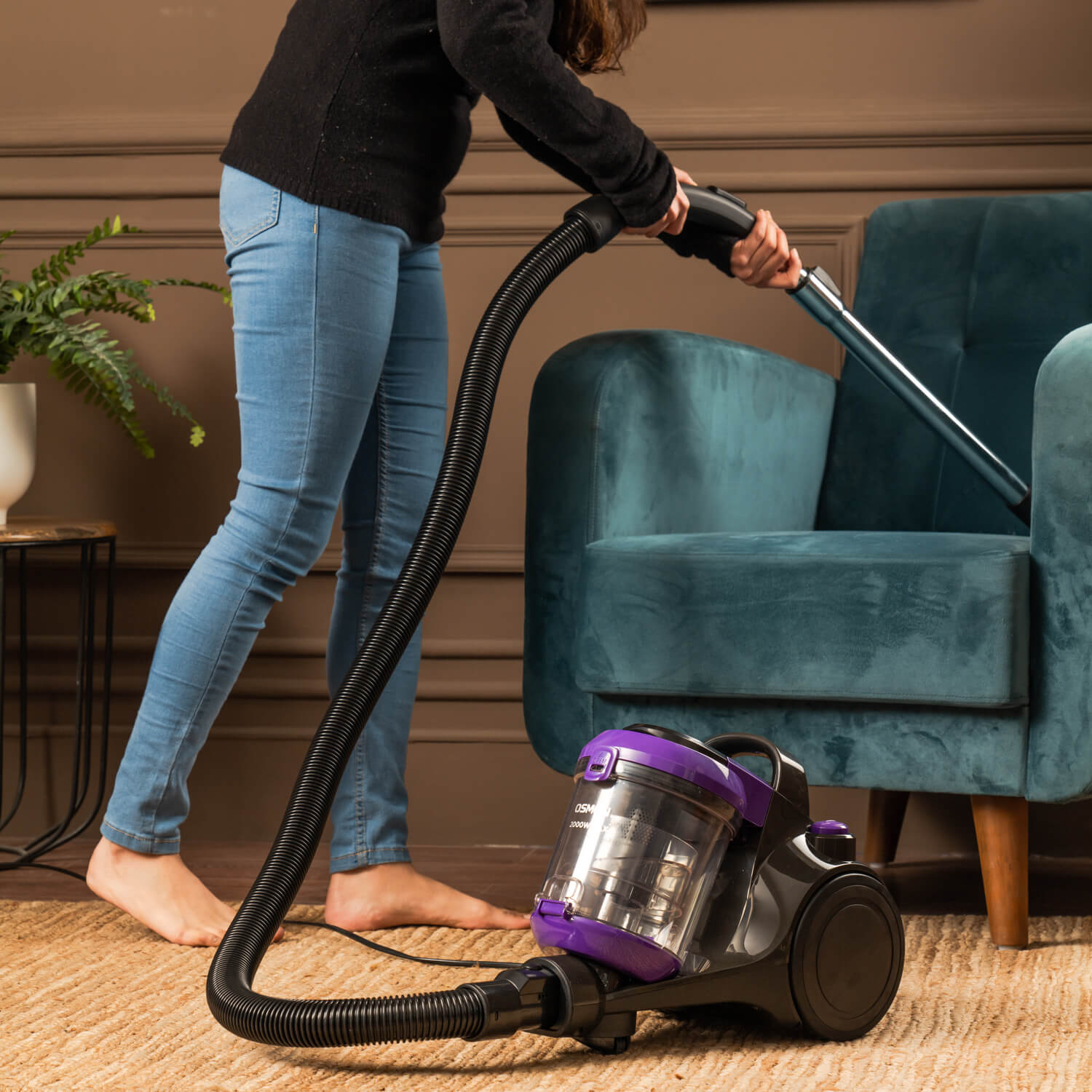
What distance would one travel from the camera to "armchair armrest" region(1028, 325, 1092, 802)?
1140 millimetres

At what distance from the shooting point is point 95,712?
1.95 m

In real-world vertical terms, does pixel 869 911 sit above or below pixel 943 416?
below

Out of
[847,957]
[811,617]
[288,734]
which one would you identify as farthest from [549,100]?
[288,734]

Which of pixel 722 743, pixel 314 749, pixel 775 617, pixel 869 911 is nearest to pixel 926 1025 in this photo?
pixel 869 911

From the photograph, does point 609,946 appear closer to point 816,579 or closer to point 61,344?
point 816,579

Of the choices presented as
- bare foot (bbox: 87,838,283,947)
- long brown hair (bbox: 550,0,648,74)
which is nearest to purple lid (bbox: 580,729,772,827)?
bare foot (bbox: 87,838,283,947)

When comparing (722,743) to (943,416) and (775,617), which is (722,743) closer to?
(775,617)

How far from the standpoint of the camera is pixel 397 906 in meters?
1.32

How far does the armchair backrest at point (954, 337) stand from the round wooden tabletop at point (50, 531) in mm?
979

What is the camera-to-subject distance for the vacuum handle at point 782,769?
93 centimetres

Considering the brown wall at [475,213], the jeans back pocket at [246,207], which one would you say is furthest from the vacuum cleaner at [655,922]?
the brown wall at [475,213]

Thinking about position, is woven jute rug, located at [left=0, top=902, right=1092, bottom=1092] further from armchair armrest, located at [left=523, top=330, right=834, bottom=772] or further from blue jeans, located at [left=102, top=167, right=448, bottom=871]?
armchair armrest, located at [left=523, top=330, right=834, bottom=772]

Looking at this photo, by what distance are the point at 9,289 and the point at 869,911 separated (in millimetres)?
1349

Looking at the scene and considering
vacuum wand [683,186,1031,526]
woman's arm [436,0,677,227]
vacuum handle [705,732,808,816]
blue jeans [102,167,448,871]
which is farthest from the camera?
vacuum wand [683,186,1031,526]
